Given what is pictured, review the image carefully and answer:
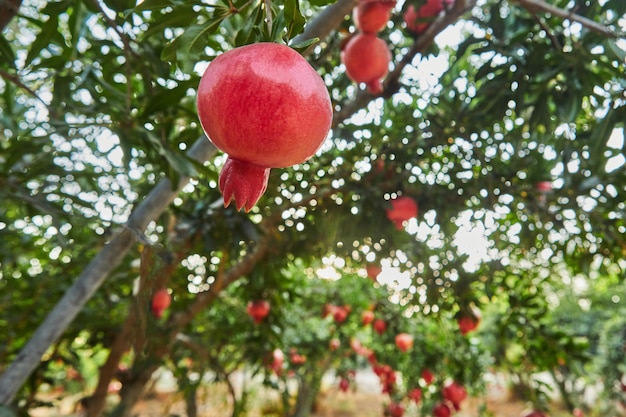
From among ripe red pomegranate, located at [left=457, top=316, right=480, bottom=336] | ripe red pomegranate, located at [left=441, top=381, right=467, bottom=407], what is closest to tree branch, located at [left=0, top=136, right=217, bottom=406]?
ripe red pomegranate, located at [left=457, top=316, right=480, bottom=336]

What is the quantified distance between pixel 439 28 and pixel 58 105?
1.12 m

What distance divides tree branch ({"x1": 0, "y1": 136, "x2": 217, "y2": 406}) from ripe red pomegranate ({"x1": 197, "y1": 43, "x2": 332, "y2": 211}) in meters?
0.59

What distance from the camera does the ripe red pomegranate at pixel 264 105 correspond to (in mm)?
517

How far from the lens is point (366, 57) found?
1.29m

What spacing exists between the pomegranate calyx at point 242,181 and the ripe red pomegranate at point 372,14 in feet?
2.54

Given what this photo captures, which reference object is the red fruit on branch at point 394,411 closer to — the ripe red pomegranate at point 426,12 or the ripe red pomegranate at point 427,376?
the ripe red pomegranate at point 427,376

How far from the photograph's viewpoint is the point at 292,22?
2.06 ft

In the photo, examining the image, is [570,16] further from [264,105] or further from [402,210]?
[402,210]

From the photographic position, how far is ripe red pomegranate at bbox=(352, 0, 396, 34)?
119 cm

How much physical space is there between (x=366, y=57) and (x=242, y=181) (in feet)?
2.73

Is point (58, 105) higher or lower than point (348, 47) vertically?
lower

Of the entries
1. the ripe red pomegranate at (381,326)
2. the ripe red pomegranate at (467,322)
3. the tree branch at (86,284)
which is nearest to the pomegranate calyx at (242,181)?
the tree branch at (86,284)

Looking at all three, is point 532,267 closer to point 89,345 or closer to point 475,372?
point 475,372

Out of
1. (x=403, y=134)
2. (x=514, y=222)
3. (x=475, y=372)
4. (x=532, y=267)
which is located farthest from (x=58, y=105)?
(x=475, y=372)
